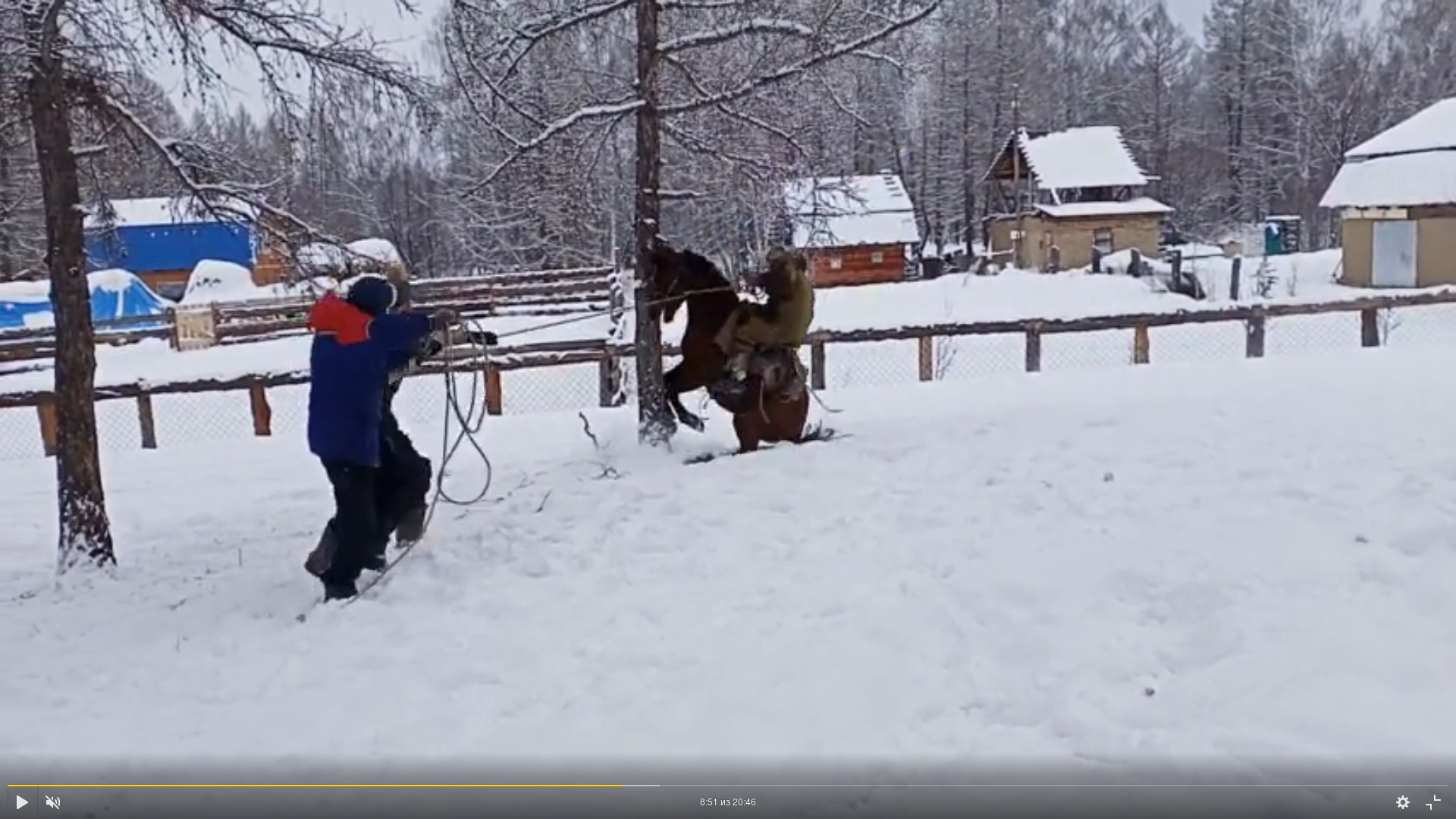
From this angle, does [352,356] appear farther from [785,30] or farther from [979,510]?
[785,30]

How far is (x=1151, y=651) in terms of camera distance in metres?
3.89

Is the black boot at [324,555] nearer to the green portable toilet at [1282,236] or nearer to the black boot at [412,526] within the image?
the black boot at [412,526]

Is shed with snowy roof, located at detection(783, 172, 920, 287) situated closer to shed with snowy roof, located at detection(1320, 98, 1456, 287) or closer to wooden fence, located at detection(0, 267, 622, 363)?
wooden fence, located at detection(0, 267, 622, 363)

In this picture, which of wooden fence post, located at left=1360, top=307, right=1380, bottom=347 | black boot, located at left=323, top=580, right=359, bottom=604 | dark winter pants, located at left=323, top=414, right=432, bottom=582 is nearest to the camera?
black boot, located at left=323, top=580, right=359, bottom=604

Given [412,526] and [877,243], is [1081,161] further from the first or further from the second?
[412,526]

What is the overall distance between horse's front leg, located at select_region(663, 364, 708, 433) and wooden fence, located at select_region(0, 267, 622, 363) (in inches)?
459

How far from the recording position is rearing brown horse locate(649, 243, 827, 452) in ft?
23.6

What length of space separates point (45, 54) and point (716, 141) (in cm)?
405

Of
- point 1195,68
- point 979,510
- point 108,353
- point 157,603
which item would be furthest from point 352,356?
point 1195,68

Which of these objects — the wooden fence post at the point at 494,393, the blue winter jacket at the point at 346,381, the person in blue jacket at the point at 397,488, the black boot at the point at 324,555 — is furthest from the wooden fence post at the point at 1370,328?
the black boot at the point at 324,555

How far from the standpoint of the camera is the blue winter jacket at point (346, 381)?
4875mm

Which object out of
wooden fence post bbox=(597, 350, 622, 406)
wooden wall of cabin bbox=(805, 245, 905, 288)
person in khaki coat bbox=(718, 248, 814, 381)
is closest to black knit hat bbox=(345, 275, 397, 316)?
person in khaki coat bbox=(718, 248, 814, 381)

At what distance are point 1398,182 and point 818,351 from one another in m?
21.1

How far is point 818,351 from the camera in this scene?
10.9 metres
